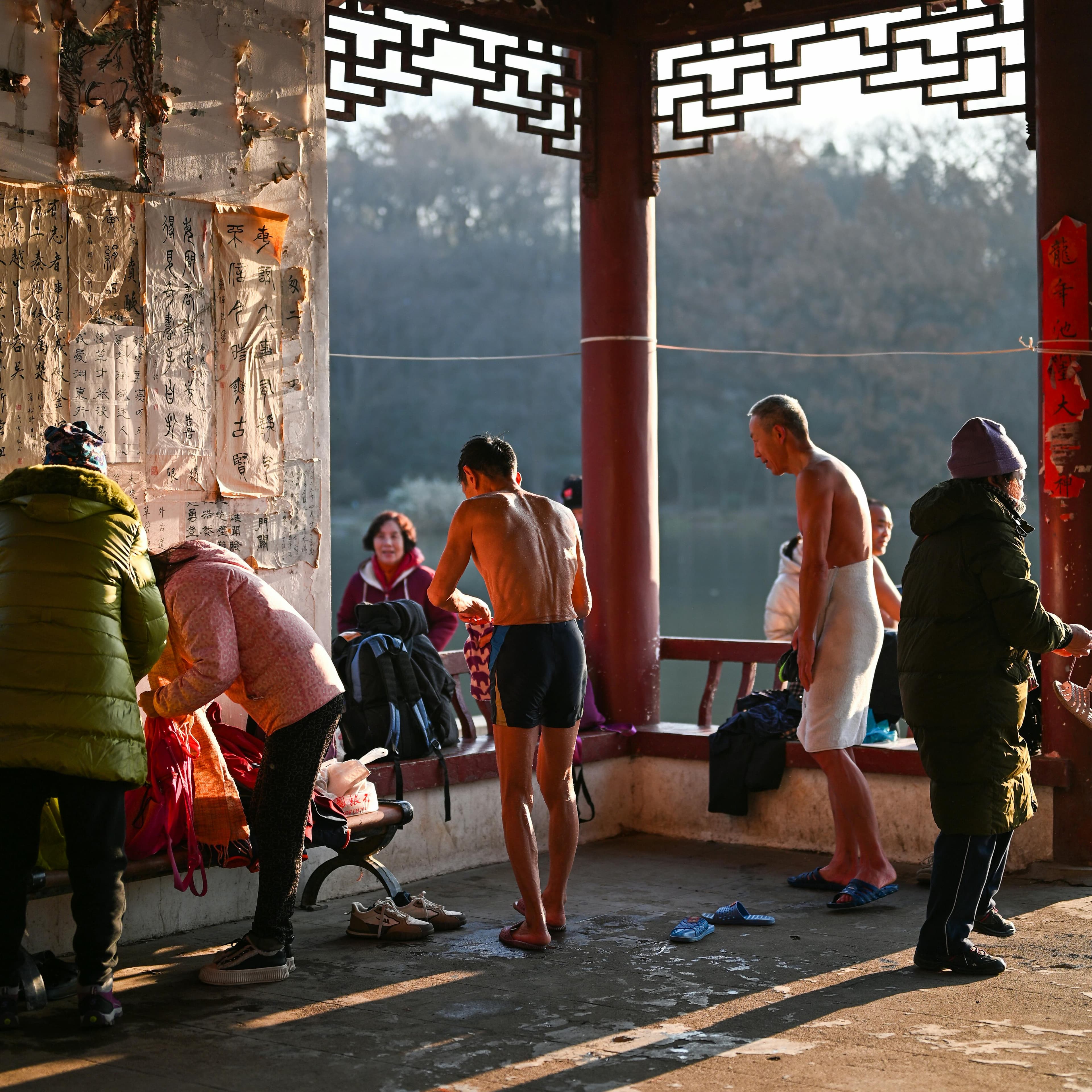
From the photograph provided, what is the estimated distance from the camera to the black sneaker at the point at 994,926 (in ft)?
15.4

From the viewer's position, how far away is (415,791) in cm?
570

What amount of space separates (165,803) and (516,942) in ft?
3.81

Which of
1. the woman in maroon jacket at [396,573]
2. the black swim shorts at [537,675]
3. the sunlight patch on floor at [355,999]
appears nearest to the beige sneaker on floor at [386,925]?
the sunlight patch on floor at [355,999]

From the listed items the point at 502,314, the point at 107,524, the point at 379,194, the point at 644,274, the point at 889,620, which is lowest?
the point at 889,620

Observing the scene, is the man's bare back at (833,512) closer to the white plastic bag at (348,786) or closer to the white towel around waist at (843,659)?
the white towel around waist at (843,659)

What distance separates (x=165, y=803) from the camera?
432 centimetres

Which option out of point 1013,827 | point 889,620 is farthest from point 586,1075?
point 889,620

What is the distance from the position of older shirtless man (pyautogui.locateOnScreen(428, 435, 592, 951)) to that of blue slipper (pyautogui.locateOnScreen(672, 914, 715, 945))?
0.38 m

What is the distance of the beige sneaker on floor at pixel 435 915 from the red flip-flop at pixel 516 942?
0.72 feet

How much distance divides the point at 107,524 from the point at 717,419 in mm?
28900

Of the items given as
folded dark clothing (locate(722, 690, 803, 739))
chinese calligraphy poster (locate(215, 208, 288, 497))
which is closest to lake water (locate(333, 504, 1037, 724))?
folded dark clothing (locate(722, 690, 803, 739))

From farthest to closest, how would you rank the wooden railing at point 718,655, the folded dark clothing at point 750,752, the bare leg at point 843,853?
the wooden railing at point 718,655, the folded dark clothing at point 750,752, the bare leg at point 843,853

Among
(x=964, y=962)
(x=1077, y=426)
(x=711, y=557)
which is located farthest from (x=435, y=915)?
(x=711, y=557)

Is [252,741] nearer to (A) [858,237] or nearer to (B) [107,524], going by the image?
(B) [107,524]
